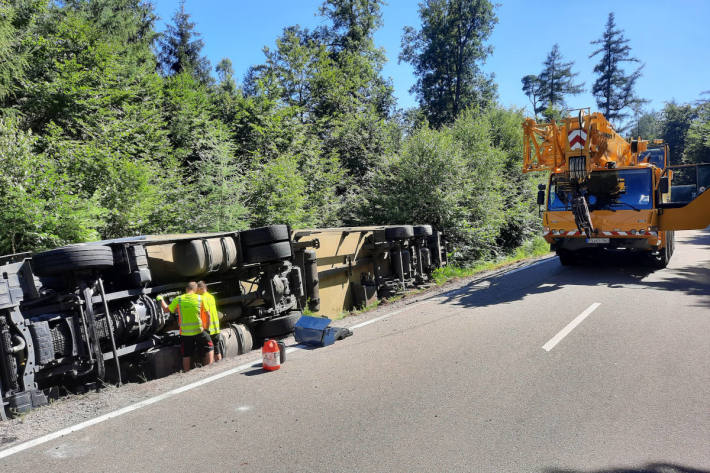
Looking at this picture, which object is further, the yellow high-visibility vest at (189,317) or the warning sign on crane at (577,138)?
the warning sign on crane at (577,138)

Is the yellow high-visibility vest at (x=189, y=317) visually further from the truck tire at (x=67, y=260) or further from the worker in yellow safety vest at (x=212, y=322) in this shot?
the truck tire at (x=67, y=260)

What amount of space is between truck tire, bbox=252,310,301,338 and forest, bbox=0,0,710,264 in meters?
4.62

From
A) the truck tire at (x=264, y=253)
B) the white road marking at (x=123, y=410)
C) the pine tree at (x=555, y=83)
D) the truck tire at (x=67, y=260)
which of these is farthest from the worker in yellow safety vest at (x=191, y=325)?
the pine tree at (x=555, y=83)

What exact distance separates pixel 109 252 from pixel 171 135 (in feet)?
49.4

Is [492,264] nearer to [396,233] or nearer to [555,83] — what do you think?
[396,233]

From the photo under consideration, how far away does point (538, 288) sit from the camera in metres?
10.1

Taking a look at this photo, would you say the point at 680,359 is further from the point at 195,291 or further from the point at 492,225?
the point at 492,225

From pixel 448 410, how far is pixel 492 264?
12118 mm

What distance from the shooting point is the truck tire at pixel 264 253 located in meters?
6.73

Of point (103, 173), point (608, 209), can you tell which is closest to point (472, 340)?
point (608, 209)

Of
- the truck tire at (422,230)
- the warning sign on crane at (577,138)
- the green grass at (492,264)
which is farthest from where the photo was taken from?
the green grass at (492,264)

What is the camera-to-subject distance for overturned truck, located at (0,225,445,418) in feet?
14.4

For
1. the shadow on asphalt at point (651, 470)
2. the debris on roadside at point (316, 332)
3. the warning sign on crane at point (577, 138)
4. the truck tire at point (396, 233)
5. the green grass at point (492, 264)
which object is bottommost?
the green grass at point (492, 264)

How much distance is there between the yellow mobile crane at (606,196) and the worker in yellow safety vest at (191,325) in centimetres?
935
